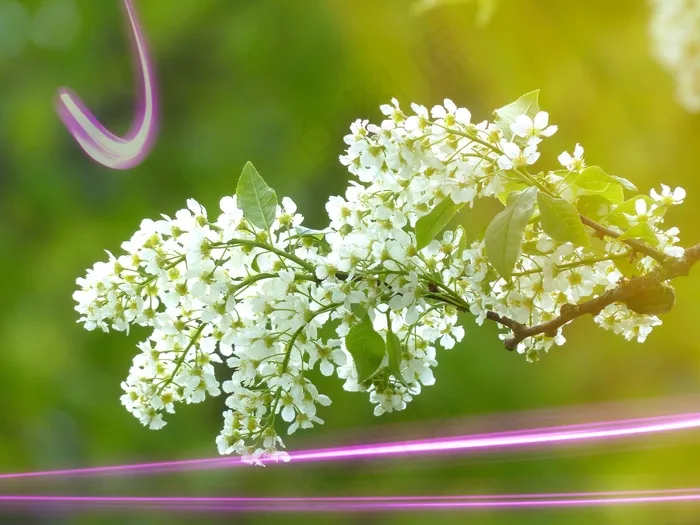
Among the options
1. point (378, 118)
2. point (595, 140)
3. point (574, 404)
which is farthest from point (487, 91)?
point (574, 404)

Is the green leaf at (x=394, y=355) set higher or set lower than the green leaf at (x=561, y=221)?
lower

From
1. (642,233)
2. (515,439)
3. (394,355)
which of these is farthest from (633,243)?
(515,439)

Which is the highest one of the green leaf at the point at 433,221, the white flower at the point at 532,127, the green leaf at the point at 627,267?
the white flower at the point at 532,127

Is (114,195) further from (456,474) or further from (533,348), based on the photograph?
(533,348)

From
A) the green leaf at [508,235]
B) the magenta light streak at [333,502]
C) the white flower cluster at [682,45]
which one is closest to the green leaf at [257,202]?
the green leaf at [508,235]

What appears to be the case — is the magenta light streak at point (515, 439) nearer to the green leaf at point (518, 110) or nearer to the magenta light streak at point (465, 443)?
the magenta light streak at point (465, 443)
